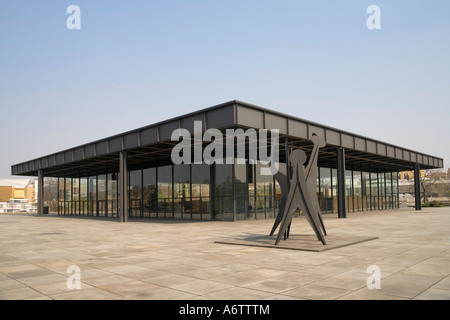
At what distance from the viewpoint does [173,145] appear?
28.9 metres

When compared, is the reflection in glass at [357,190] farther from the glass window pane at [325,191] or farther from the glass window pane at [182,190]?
the glass window pane at [182,190]

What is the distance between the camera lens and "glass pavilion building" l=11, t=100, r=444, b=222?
80.5 feet

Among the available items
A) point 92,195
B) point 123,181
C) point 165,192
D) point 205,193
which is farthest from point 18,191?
point 205,193

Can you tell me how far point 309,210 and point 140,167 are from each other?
30.5 metres

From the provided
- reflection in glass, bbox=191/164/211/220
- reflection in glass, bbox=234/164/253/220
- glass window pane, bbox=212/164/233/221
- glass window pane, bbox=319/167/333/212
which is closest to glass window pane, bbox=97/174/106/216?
reflection in glass, bbox=191/164/211/220

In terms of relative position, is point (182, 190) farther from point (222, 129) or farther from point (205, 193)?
point (222, 129)

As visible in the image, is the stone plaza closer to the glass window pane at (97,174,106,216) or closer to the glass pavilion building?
the glass pavilion building

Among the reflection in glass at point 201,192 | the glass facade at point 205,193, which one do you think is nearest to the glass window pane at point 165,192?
the glass facade at point 205,193

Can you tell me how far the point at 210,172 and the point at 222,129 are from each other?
1125cm

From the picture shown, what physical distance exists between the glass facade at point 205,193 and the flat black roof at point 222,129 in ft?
5.17

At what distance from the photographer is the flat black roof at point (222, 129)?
70.2 feet

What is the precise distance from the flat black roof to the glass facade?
158cm
